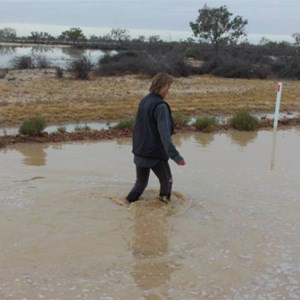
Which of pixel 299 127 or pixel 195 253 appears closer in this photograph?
pixel 195 253

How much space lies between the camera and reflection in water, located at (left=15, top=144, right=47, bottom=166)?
375 inches

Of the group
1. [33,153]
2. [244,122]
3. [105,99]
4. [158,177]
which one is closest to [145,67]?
[105,99]

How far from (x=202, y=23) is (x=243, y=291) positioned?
164 feet

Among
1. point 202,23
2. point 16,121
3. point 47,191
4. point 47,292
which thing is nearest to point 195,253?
point 47,292

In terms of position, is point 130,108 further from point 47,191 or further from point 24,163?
point 47,191

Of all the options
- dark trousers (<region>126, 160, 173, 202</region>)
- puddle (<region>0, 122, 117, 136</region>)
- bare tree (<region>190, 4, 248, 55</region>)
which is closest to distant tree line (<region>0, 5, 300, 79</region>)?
bare tree (<region>190, 4, 248, 55</region>)

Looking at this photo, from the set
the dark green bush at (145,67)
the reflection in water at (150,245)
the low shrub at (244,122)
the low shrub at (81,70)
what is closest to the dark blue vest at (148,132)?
the reflection in water at (150,245)

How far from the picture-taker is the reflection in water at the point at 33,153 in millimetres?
9516

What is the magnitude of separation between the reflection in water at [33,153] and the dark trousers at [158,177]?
2.95 meters

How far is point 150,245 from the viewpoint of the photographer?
575cm

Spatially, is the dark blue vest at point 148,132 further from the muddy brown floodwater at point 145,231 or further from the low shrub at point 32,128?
the low shrub at point 32,128

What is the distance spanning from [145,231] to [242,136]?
7593 mm

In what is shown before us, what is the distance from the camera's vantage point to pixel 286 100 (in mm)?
21688

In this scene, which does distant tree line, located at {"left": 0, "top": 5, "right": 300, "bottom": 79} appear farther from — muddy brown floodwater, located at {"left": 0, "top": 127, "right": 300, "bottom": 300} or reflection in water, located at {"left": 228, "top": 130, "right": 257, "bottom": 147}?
muddy brown floodwater, located at {"left": 0, "top": 127, "right": 300, "bottom": 300}
